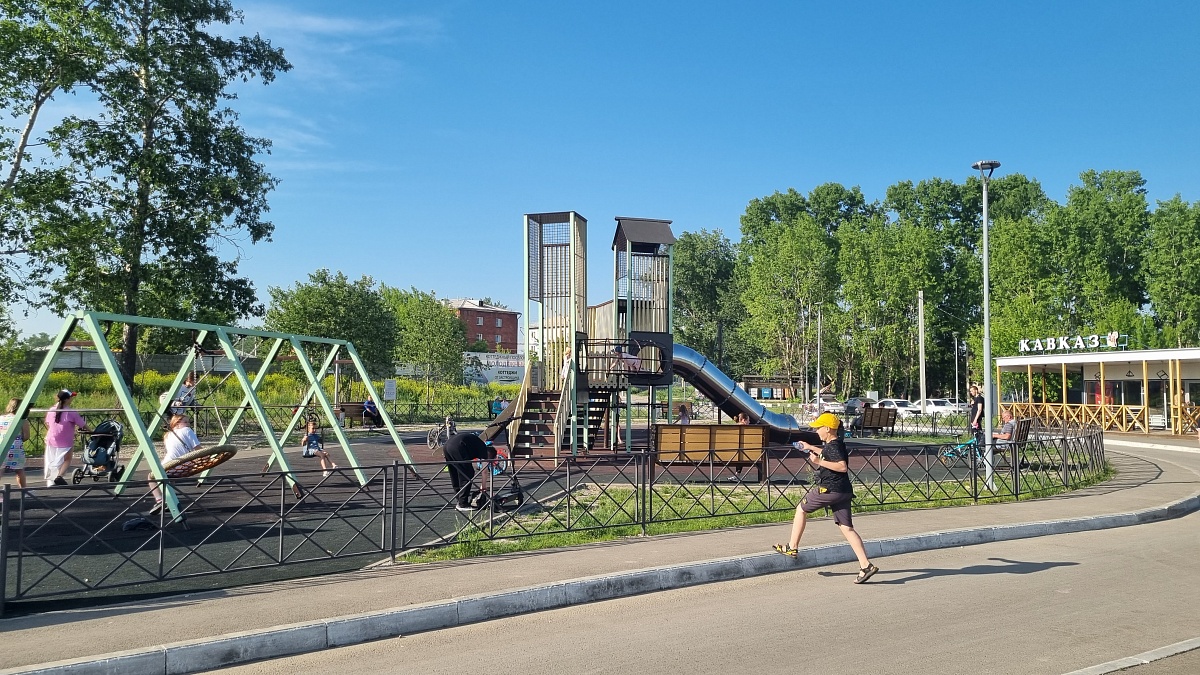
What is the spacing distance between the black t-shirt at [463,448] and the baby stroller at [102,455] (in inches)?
304

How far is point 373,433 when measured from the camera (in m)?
30.1

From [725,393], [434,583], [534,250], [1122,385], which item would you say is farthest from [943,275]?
[434,583]

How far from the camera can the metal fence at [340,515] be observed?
8.10 m

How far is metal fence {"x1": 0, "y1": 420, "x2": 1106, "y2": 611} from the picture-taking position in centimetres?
810

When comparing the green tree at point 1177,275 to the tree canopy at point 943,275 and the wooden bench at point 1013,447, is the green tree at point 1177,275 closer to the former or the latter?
the tree canopy at point 943,275

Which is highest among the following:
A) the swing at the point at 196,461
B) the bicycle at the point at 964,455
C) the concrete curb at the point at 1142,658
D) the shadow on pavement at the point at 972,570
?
the swing at the point at 196,461

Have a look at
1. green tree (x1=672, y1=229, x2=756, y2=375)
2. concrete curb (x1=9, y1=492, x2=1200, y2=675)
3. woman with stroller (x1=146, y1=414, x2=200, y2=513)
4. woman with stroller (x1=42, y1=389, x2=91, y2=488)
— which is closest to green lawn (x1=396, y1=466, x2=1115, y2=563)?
concrete curb (x1=9, y1=492, x2=1200, y2=675)

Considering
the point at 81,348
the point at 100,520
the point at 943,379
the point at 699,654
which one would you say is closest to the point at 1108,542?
Answer: the point at 699,654

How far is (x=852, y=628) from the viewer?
22.5 feet

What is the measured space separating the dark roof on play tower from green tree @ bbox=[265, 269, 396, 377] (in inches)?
737

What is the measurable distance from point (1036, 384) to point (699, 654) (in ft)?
192

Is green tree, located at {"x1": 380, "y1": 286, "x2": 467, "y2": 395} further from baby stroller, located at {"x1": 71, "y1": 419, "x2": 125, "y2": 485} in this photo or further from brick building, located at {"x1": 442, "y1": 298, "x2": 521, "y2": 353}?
brick building, located at {"x1": 442, "y1": 298, "x2": 521, "y2": 353}

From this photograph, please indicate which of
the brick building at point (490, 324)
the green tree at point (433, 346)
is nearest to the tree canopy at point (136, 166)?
the green tree at point (433, 346)

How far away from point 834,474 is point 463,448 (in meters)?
5.31
